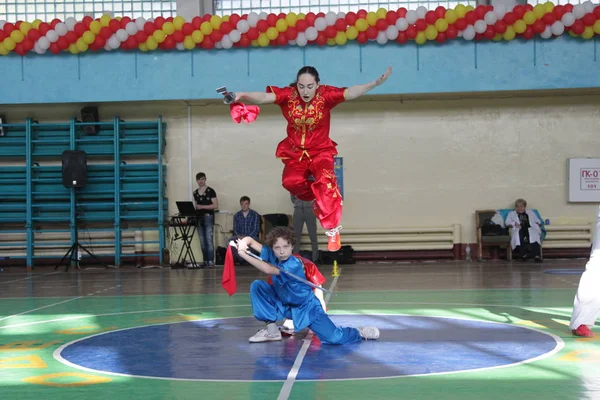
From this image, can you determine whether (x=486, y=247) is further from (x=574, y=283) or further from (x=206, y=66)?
(x=206, y=66)

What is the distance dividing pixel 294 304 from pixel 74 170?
393 inches

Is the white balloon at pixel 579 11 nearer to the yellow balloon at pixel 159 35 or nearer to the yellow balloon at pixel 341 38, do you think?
the yellow balloon at pixel 341 38

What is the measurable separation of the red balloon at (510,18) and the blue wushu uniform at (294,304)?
9317 mm

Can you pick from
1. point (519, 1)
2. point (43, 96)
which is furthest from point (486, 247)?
point (43, 96)

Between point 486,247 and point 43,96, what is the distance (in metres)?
8.93

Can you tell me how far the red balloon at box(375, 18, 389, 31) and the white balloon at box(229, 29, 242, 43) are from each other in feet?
8.07

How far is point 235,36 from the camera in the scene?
13641mm

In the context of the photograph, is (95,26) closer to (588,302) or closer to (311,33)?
(311,33)

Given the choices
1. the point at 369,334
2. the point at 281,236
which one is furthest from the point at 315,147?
the point at 369,334

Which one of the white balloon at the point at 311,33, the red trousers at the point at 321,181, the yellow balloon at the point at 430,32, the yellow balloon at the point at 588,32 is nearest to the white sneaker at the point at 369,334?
the red trousers at the point at 321,181

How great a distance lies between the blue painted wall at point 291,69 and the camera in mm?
13703

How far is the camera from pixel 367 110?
49.3 feet

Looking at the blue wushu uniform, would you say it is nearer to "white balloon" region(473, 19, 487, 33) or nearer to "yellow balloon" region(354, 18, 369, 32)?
"yellow balloon" region(354, 18, 369, 32)

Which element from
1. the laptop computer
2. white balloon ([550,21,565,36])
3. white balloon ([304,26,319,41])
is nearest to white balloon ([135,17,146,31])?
white balloon ([304,26,319,41])
